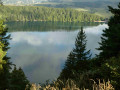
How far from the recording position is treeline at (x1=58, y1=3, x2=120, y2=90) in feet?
16.2

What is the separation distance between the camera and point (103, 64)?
6.36 meters

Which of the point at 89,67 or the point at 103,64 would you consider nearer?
the point at 103,64

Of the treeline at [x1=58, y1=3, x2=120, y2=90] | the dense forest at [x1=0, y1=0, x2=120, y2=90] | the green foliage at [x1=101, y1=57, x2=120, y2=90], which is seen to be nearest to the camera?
the green foliage at [x1=101, y1=57, x2=120, y2=90]

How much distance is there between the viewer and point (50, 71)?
39.4 m

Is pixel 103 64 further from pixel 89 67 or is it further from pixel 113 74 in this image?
pixel 89 67

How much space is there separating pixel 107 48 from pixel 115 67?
1268cm

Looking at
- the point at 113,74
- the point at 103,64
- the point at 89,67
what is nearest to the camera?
the point at 113,74

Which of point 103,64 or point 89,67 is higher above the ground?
point 103,64

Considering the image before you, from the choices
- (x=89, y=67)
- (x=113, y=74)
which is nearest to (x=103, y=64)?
(x=113, y=74)

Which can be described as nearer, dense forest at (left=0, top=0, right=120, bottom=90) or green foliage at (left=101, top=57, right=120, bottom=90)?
green foliage at (left=101, top=57, right=120, bottom=90)

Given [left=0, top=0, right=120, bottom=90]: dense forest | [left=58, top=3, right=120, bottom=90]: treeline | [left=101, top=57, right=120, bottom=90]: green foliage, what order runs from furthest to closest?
1. [left=58, top=3, right=120, bottom=90]: treeline
2. [left=0, top=0, right=120, bottom=90]: dense forest
3. [left=101, top=57, right=120, bottom=90]: green foliage

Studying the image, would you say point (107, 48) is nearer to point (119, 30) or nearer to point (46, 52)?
point (119, 30)

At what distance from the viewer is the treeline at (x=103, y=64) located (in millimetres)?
4934

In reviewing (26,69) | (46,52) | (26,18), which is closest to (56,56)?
(46,52)
